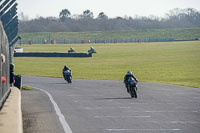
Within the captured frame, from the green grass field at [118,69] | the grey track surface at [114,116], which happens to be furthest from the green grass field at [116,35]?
the grey track surface at [114,116]

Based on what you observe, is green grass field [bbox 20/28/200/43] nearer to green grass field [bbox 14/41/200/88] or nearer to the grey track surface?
green grass field [bbox 14/41/200/88]

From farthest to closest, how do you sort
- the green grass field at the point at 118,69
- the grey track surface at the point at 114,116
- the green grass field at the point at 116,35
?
1. the green grass field at the point at 116,35
2. the green grass field at the point at 118,69
3. the grey track surface at the point at 114,116

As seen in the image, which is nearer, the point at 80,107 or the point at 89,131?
the point at 89,131

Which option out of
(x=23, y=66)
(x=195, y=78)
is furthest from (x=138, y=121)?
(x=23, y=66)

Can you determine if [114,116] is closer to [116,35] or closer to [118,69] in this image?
[118,69]

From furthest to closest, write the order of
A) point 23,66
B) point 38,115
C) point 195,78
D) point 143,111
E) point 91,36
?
point 91,36 < point 23,66 < point 195,78 < point 143,111 < point 38,115

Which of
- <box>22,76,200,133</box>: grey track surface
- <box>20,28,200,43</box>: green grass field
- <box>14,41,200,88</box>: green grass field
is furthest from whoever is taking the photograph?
<box>20,28,200,43</box>: green grass field

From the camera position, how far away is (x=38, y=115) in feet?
57.9

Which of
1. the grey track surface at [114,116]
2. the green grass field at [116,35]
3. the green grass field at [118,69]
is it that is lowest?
the green grass field at [118,69]

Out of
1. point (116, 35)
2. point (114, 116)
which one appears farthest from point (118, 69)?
point (116, 35)

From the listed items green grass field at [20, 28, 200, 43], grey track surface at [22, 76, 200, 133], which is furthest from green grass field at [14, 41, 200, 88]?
green grass field at [20, 28, 200, 43]

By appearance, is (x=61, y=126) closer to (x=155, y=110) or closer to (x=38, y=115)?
(x=38, y=115)

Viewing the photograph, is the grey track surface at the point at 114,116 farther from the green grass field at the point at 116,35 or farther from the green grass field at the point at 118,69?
the green grass field at the point at 116,35

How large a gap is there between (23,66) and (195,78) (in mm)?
27189
